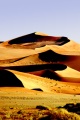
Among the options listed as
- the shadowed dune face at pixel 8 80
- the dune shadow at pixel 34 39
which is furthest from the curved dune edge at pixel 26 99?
the dune shadow at pixel 34 39

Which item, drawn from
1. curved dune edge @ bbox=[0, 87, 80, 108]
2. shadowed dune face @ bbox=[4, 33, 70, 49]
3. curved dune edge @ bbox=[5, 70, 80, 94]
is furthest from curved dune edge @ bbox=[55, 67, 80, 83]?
shadowed dune face @ bbox=[4, 33, 70, 49]

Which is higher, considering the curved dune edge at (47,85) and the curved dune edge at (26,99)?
the curved dune edge at (47,85)

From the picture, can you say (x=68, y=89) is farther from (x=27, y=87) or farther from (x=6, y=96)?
(x=6, y=96)

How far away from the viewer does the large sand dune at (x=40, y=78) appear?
2756 centimetres

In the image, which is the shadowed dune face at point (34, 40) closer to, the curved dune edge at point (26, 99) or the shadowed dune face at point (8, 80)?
the shadowed dune face at point (8, 80)

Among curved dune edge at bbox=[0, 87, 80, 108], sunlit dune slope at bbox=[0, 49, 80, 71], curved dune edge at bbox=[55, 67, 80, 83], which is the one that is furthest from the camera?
sunlit dune slope at bbox=[0, 49, 80, 71]

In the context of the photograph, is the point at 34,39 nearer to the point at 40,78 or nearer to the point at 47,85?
the point at 40,78

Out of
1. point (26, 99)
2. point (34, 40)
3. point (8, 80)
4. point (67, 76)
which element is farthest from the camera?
point (34, 40)

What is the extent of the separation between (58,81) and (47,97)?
1280 centimetres

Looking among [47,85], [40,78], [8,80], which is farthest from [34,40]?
[8,80]

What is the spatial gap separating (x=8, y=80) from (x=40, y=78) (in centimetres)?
489

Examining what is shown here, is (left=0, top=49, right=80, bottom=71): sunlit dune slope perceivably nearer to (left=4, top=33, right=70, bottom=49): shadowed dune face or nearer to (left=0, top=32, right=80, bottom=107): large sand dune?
(left=0, top=32, right=80, bottom=107): large sand dune

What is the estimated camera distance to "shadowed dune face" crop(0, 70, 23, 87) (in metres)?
34.0

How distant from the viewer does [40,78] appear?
3881 centimetres
